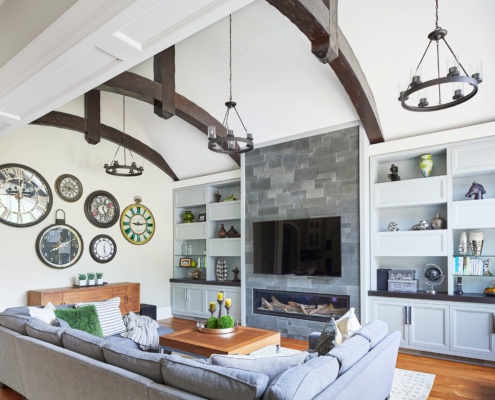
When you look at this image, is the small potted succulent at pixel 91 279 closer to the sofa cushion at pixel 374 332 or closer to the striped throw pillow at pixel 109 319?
the striped throw pillow at pixel 109 319

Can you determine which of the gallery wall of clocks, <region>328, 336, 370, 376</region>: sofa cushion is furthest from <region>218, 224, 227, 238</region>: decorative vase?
<region>328, 336, 370, 376</region>: sofa cushion

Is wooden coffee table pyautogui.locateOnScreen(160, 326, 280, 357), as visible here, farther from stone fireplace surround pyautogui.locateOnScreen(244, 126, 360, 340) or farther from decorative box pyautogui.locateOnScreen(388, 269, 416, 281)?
decorative box pyautogui.locateOnScreen(388, 269, 416, 281)

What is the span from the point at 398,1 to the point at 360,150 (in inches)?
78.0

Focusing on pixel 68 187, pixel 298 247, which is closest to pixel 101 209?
pixel 68 187

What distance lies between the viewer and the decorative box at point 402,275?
203 inches

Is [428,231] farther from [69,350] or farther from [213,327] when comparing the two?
[69,350]

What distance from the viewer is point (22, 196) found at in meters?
5.89

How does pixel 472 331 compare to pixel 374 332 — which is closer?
pixel 374 332

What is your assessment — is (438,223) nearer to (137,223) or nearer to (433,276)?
(433,276)

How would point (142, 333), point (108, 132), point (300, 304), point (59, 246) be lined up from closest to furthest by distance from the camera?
point (142, 333) < point (300, 304) < point (59, 246) < point (108, 132)

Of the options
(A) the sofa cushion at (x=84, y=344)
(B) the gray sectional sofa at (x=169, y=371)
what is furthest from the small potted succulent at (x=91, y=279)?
(A) the sofa cushion at (x=84, y=344)

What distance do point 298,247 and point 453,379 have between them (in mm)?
2573

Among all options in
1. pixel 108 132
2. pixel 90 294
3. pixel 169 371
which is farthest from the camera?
pixel 108 132

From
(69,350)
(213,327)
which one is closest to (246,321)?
(213,327)
